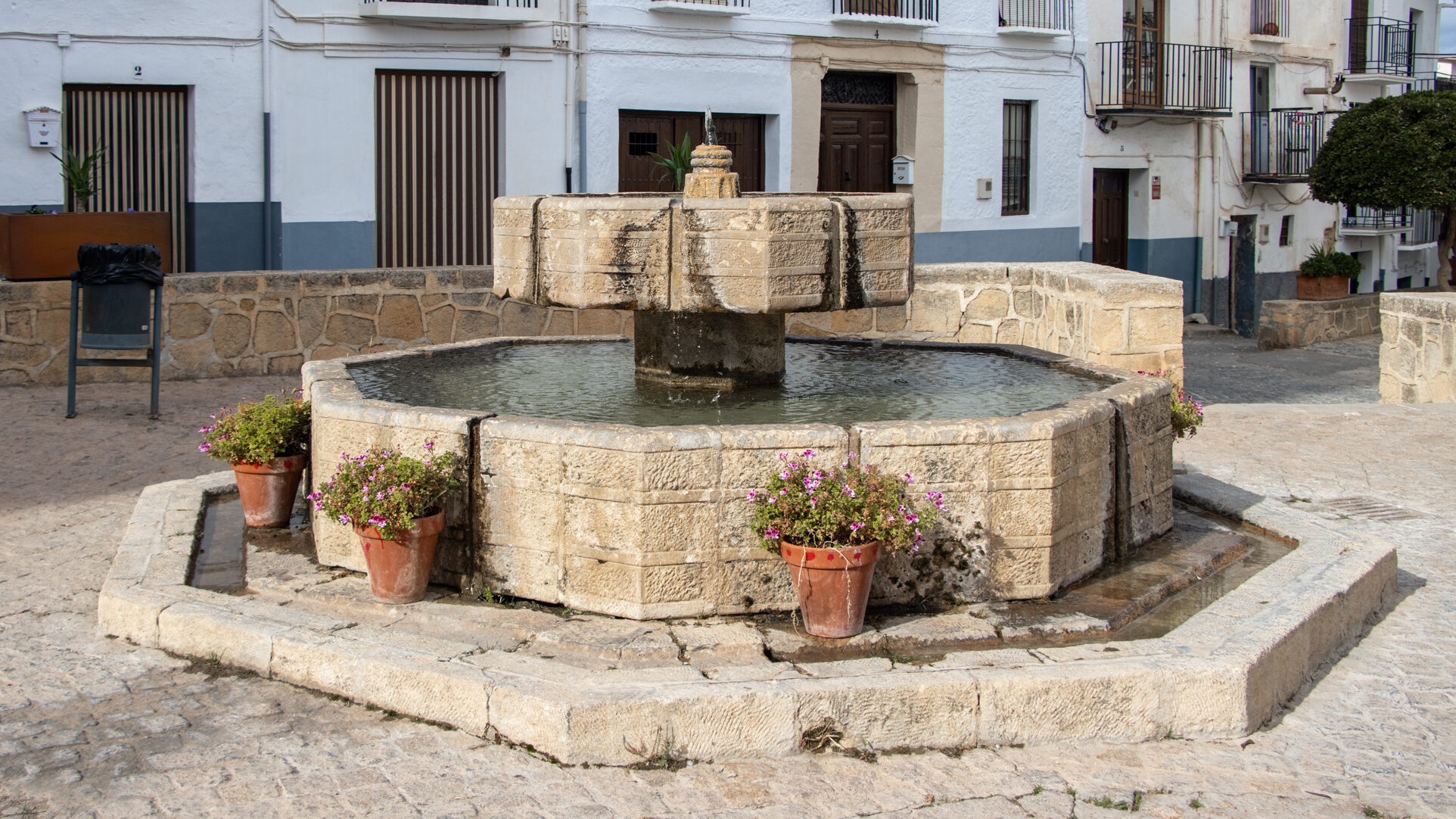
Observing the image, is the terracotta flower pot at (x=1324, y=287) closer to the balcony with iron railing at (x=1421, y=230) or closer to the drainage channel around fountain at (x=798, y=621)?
the balcony with iron railing at (x=1421, y=230)

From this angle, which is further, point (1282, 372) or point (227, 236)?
point (1282, 372)

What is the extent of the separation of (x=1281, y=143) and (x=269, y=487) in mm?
20193

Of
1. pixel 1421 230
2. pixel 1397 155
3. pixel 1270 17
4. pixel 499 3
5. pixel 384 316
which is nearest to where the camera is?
pixel 384 316

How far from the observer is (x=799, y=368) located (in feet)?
24.0

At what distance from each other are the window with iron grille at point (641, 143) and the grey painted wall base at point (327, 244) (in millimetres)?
3156

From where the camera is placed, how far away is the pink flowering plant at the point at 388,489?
4.86 m

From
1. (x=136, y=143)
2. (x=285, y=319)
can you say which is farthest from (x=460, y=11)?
(x=285, y=319)

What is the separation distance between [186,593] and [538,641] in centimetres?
137

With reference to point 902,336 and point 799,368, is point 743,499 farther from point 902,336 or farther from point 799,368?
point 902,336

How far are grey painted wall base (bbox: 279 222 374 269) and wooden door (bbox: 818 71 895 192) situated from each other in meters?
5.83

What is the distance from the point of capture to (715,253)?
5.77 metres

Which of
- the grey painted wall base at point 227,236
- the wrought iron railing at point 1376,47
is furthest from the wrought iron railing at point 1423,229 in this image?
the grey painted wall base at point 227,236

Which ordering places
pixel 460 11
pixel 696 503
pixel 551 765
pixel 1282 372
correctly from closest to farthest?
pixel 551 765 < pixel 696 503 < pixel 460 11 < pixel 1282 372

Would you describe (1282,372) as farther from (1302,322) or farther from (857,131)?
(857,131)
